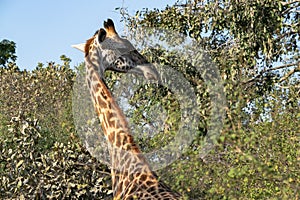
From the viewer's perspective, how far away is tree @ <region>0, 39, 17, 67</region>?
28.9 metres

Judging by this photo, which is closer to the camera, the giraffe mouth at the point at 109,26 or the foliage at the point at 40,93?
the giraffe mouth at the point at 109,26

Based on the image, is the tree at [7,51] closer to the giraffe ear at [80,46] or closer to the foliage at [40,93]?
the foliage at [40,93]

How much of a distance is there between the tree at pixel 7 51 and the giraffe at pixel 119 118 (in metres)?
22.6

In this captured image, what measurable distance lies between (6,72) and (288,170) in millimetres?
12440

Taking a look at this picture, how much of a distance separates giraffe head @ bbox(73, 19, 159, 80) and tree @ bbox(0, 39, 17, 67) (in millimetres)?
22541

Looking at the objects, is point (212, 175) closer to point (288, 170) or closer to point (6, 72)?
point (288, 170)

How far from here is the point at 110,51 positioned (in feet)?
23.4

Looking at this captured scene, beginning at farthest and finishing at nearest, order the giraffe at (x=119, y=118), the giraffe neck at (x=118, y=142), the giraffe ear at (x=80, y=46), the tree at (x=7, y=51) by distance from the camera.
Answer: the tree at (x=7, y=51), the giraffe ear at (x=80, y=46), the giraffe neck at (x=118, y=142), the giraffe at (x=119, y=118)

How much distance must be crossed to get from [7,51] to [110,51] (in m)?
23.2

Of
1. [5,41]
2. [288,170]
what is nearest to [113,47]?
[288,170]

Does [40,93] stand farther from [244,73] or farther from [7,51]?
[7,51]

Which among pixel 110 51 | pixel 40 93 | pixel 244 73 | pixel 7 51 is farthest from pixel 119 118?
pixel 7 51

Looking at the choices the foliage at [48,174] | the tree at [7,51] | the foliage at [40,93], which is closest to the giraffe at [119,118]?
the foliage at [48,174]

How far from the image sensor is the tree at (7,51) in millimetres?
28900
